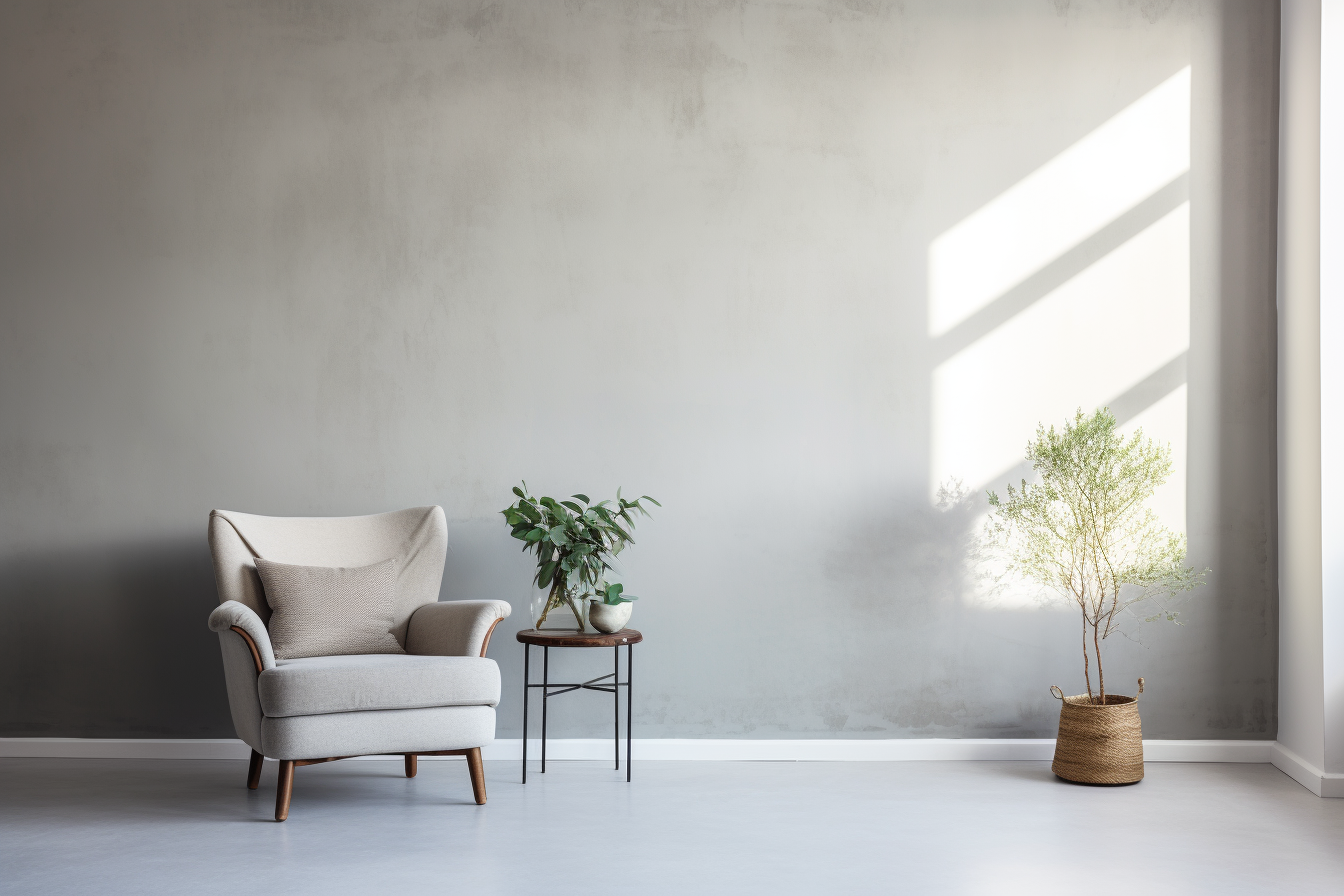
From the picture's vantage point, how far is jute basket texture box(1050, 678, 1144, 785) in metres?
3.73

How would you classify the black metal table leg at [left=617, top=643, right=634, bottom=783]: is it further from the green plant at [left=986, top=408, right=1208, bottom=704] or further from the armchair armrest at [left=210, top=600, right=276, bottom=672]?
the green plant at [left=986, top=408, right=1208, bottom=704]

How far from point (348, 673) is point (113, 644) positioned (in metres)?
1.64

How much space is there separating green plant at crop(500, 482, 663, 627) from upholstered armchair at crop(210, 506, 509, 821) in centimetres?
26

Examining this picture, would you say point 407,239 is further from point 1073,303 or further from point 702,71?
point 1073,303

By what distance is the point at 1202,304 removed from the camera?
4.21 m

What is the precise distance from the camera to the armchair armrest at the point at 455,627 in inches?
140

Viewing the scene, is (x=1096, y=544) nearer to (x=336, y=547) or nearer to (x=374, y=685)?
(x=374, y=685)


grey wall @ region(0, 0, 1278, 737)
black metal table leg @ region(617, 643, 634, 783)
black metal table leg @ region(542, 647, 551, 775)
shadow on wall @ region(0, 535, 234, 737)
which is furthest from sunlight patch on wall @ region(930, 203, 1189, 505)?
shadow on wall @ region(0, 535, 234, 737)

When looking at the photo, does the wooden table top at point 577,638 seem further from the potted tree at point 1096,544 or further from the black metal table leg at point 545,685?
the potted tree at point 1096,544

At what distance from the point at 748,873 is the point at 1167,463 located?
7.29 ft

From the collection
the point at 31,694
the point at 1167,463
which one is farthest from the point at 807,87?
the point at 31,694

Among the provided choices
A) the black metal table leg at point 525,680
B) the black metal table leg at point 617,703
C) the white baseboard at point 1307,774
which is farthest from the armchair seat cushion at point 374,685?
the white baseboard at point 1307,774

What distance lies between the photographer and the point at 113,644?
4250 millimetres

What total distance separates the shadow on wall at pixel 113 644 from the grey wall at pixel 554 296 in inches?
0.5
